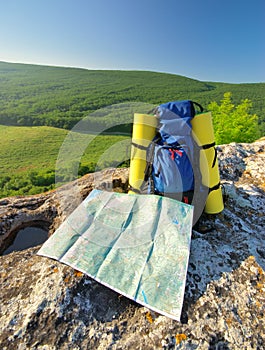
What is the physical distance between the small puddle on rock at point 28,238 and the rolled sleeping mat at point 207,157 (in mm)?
2366

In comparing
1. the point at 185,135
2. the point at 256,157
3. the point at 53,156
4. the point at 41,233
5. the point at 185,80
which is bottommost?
the point at 53,156

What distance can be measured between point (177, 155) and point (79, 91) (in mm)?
94862

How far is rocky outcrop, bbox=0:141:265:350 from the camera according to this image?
1.69 meters

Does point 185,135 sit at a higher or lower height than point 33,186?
higher

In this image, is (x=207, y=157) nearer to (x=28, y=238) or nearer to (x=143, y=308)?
(x=143, y=308)

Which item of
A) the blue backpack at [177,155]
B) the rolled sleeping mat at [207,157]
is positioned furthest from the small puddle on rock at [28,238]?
the rolled sleeping mat at [207,157]

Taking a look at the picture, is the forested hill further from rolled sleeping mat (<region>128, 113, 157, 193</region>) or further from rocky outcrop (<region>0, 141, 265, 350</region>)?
rocky outcrop (<region>0, 141, 265, 350</region>)

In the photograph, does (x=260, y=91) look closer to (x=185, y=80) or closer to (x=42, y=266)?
(x=185, y=80)

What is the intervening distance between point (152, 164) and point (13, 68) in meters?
157

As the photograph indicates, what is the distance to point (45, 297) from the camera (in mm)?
1968

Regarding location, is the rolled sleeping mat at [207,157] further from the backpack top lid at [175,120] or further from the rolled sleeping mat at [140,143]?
the rolled sleeping mat at [140,143]

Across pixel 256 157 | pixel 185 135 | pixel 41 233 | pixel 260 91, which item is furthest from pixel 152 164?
pixel 260 91

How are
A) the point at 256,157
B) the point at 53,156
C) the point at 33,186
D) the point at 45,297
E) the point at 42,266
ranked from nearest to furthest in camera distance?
the point at 45,297, the point at 42,266, the point at 256,157, the point at 33,186, the point at 53,156

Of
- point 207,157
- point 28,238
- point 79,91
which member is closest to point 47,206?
point 28,238
